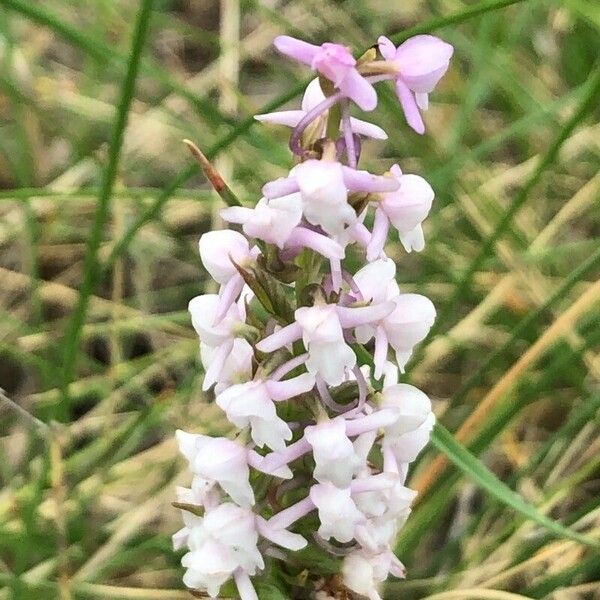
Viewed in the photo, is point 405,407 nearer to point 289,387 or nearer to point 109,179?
point 289,387

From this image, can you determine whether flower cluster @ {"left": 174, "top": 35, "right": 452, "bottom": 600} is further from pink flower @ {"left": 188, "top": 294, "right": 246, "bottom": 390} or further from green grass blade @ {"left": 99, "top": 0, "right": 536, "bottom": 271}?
green grass blade @ {"left": 99, "top": 0, "right": 536, "bottom": 271}

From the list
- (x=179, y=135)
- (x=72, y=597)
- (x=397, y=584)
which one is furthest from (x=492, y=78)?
(x=72, y=597)

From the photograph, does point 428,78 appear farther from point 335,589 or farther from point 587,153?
point 587,153

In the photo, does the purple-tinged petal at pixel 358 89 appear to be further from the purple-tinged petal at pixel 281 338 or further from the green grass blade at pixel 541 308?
the green grass blade at pixel 541 308

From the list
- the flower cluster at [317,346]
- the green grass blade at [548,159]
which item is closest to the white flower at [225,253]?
the flower cluster at [317,346]

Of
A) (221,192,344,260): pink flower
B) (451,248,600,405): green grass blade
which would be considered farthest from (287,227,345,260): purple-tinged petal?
(451,248,600,405): green grass blade

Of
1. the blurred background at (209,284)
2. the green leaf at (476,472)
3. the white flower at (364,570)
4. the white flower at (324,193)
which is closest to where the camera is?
the white flower at (324,193)
